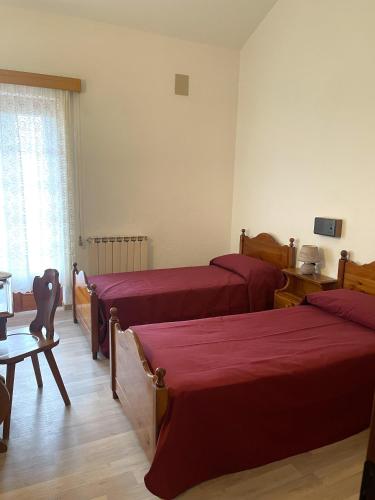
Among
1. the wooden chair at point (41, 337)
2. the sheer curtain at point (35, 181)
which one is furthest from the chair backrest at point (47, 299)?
the sheer curtain at point (35, 181)

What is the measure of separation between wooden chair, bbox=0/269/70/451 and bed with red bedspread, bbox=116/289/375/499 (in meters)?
0.40

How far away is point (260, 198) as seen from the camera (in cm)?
404

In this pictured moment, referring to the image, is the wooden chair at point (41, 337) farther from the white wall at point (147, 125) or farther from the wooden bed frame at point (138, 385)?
the white wall at point (147, 125)

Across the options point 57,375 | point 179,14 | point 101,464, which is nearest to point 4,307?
point 57,375

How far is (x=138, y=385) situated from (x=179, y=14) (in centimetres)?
346

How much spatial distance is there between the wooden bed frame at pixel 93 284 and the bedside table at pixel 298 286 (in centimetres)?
25

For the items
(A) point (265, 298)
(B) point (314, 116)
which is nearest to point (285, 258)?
(A) point (265, 298)

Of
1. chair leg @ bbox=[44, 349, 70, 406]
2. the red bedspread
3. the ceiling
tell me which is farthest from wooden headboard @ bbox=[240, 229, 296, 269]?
chair leg @ bbox=[44, 349, 70, 406]

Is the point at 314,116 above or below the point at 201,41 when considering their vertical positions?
below

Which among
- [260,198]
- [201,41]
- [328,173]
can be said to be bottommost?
[260,198]

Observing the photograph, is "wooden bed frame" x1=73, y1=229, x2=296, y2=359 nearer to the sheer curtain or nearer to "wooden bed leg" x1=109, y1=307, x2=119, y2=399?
the sheer curtain

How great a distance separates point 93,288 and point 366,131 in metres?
2.38

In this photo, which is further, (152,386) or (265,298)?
(265,298)

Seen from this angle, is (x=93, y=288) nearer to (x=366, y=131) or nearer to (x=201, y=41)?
(x=366, y=131)
